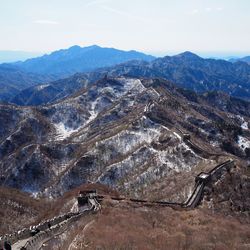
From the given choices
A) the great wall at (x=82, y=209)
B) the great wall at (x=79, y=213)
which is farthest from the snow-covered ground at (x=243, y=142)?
the great wall at (x=79, y=213)

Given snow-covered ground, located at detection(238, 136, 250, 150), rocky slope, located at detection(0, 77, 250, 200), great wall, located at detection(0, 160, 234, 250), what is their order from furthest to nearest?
snow-covered ground, located at detection(238, 136, 250, 150) < rocky slope, located at detection(0, 77, 250, 200) < great wall, located at detection(0, 160, 234, 250)

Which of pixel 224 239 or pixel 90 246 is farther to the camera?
pixel 224 239

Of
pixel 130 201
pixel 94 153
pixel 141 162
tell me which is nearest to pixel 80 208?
pixel 130 201

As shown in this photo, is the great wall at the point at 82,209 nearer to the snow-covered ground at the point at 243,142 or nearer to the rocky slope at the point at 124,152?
the rocky slope at the point at 124,152

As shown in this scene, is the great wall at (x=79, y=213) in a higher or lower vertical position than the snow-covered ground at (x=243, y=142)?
higher

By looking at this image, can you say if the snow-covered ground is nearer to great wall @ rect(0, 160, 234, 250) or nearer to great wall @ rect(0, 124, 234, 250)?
great wall @ rect(0, 124, 234, 250)

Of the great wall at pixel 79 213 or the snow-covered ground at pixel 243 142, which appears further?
the snow-covered ground at pixel 243 142

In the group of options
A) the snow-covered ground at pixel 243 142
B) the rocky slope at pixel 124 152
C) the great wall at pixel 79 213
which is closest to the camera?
the great wall at pixel 79 213

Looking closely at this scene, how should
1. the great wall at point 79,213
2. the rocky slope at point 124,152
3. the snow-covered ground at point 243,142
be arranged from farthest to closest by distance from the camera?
1. the snow-covered ground at point 243,142
2. the rocky slope at point 124,152
3. the great wall at point 79,213

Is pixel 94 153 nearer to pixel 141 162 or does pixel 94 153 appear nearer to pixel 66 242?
pixel 141 162

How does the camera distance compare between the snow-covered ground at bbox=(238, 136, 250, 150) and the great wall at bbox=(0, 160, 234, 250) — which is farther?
the snow-covered ground at bbox=(238, 136, 250, 150)

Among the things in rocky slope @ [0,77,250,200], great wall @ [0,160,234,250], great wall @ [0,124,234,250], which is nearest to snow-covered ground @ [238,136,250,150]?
rocky slope @ [0,77,250,200]
